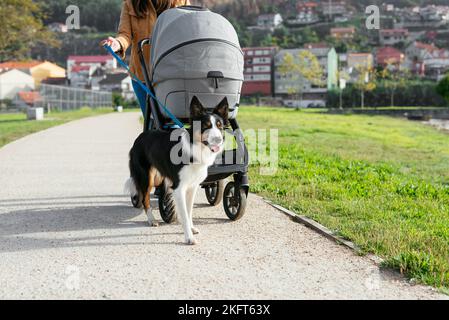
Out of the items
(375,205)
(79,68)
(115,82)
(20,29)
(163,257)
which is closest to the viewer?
(163,257)

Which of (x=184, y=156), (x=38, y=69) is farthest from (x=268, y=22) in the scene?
(x=184, y=156)

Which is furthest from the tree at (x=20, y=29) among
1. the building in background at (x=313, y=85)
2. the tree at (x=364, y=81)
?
the building in background at (x=313, y=85)

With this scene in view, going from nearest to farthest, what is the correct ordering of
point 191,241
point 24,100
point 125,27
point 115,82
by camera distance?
point 191,241
point 125,27
point 24,100
point 115,82

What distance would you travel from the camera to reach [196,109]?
185 inches

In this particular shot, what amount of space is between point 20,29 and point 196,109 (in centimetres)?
3176

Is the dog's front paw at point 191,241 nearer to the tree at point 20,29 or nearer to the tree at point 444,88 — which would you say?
the tree at point 20,29

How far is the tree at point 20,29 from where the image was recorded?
32.1 m

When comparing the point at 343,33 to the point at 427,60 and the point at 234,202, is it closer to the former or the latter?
the point at 427,60

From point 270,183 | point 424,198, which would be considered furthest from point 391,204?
point 270,183

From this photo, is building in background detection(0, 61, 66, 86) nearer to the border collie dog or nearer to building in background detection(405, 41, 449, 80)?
building in background detection(405, 41, 449, 80)

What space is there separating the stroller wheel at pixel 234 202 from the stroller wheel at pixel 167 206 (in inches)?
23.9
